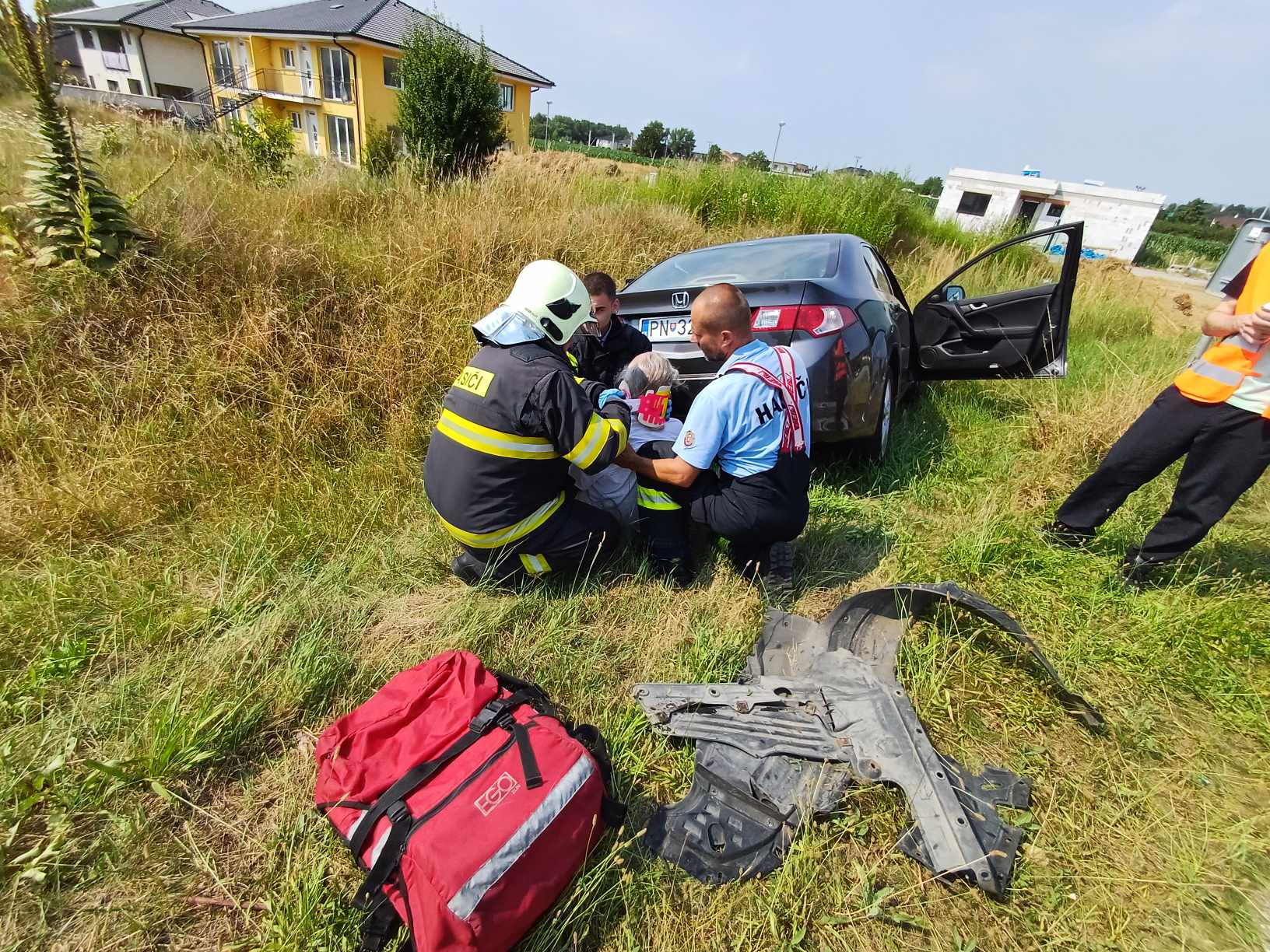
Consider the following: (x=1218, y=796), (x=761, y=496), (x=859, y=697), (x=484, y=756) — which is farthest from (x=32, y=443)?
(x=1218, y=796)

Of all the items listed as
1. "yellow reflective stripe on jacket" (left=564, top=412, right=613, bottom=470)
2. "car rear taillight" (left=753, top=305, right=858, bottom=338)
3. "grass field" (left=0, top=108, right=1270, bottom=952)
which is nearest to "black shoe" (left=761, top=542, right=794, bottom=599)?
"grass field" (left=0, top=108, right=1270, bottom=952)

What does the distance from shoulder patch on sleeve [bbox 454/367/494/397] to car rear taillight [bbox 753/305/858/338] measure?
1632mm

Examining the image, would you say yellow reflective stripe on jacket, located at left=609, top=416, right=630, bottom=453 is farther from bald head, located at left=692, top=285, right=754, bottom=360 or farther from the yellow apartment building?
the yellow apartment building

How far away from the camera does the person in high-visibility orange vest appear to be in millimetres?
2367

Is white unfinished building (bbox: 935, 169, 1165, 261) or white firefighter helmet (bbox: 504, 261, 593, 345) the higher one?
white unfinished building (bbox: 935, 169, 1165, 261)

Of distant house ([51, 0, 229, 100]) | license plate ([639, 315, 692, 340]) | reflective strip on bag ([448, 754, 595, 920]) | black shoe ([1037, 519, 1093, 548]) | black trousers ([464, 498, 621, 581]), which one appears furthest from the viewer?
distant house ([51, 0, 229, 100])

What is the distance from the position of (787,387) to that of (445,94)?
10.2m

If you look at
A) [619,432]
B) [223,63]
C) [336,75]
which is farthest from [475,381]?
[223,63]

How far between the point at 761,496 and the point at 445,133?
10145 mm

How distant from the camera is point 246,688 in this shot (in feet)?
6.41

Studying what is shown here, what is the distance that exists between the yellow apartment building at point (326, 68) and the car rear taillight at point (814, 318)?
2301 cm

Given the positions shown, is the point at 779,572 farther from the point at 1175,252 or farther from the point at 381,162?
the point at 1175,252

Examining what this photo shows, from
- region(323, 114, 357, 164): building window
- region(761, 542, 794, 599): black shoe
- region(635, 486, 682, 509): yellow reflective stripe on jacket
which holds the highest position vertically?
region(323, 114, 357, 164): building window

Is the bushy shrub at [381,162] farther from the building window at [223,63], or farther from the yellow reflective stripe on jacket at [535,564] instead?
the building window at [223,63]
